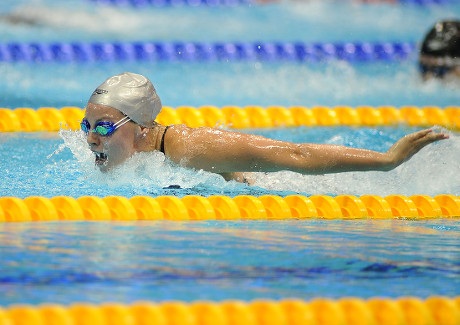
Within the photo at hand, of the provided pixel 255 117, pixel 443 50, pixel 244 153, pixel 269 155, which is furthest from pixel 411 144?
pixel 443 50

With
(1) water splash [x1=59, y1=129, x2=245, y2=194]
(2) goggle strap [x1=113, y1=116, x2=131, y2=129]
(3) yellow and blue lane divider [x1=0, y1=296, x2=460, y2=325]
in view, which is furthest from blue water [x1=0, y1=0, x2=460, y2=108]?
(3) yellow and blue lane divider [x1=0, y1=296, x2=460, y2=325]

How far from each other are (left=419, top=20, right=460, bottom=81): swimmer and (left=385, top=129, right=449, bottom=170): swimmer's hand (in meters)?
3.58

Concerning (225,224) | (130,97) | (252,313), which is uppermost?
(130,97)

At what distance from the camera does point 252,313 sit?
2076 millimetres

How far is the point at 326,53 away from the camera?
7.74 m

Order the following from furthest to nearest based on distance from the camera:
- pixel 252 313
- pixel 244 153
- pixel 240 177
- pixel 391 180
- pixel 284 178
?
1. pixel 391 180
2. pixel 284 178
3. pixel 240 177
4. pixel 244 153
5. pixel 252 313

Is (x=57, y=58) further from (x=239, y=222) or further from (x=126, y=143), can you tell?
(x=239, y=222)

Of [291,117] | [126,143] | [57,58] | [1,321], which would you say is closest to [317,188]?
[126,143]

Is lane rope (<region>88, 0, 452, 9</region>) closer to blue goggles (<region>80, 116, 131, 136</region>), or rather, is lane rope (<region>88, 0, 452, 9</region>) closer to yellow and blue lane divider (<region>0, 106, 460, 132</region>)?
yellow and blue lane divider (<region>0, 106, 460, 132</region>)

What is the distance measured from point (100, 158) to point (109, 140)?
13 cm

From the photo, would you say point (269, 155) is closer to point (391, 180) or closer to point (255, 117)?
point (391, 180)

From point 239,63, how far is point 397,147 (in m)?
4.59

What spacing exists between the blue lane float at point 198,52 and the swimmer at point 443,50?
109cm

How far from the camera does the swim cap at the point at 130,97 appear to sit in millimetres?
3359
